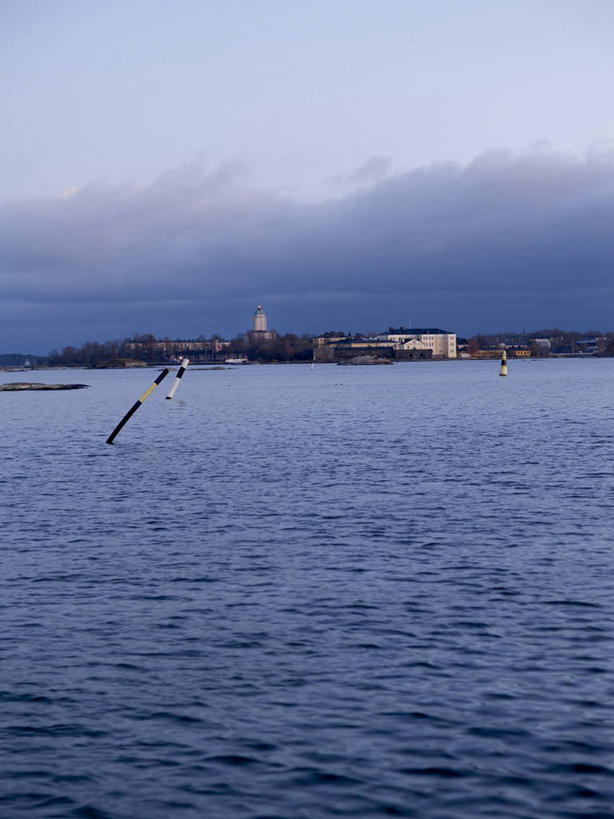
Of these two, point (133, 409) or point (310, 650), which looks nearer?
point (310, 650)

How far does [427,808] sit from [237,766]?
7.95ft

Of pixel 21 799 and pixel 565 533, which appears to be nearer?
pixel 21 799

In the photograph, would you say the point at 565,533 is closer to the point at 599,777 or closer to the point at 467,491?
the point at 467,491

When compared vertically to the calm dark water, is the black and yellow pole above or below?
above

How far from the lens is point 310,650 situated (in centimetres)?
1591

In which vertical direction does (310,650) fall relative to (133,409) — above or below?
below

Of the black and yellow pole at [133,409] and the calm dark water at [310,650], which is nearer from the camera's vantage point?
the calm dark water at [310,650]

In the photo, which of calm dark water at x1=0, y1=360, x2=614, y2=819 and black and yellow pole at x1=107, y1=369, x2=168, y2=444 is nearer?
calm dark water at x1=0, y1=360, x2=614, y2=819

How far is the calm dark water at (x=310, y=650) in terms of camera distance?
437 inches

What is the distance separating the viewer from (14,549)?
25531 mm

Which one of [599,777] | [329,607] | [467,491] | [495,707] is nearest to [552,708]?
[495,707]

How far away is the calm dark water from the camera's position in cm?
1110

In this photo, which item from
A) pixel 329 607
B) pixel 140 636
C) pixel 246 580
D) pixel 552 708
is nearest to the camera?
pixel 552 708

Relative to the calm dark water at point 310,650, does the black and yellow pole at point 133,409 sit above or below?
above
